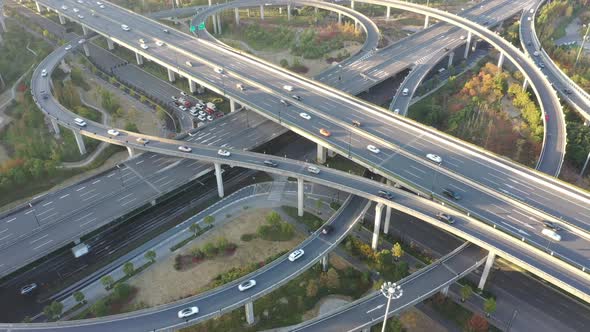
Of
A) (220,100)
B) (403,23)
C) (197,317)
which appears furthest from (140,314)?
(403,23)

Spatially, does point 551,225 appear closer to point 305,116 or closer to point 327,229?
point 327,229

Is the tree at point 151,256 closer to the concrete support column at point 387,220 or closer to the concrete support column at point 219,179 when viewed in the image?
the concrete support column at point 219,179

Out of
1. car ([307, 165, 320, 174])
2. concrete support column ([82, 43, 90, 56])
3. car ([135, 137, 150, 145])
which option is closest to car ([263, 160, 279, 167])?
car ([307, 165, 320, 174])

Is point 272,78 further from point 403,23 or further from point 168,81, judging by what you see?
point 403,23

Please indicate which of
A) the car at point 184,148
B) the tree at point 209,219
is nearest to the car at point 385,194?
the tree at point 209,219

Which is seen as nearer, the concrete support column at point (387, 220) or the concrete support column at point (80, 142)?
the concrete support column at point (387, 220)

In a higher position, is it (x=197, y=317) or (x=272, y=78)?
(x=272, y=78)
